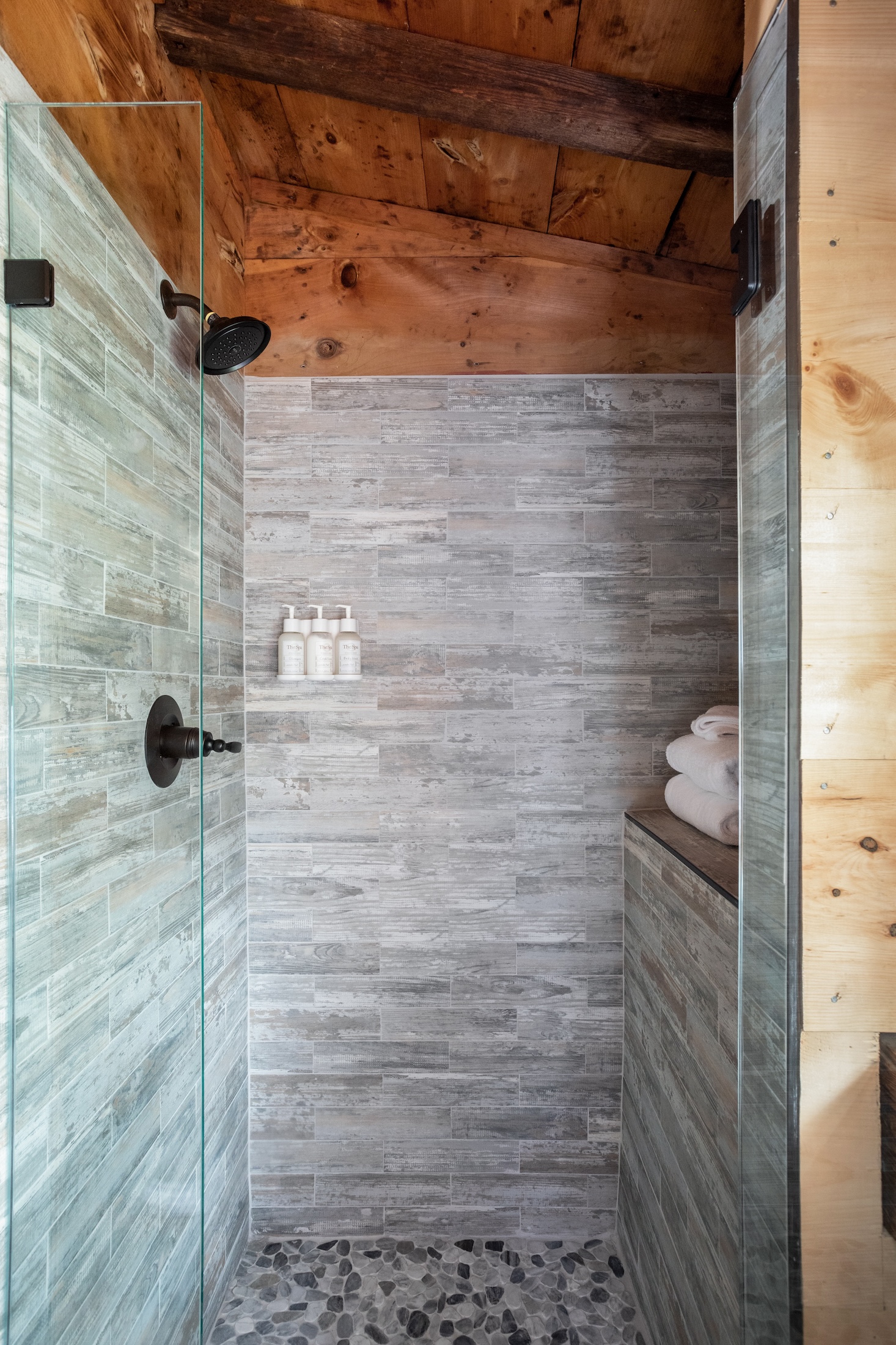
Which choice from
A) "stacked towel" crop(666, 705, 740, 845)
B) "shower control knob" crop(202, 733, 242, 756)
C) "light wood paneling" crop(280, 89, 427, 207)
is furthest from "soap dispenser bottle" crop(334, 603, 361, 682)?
"light wood paneling" crop(280, 89, 427, 207)

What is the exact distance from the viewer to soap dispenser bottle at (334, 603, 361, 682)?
6.38 feet

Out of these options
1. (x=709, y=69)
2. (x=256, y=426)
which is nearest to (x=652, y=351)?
(x=709, y=69)

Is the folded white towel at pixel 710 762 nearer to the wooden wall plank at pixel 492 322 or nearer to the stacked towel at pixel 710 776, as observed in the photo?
the stacked towel at pixel 710 776

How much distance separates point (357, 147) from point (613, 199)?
628 millimetres

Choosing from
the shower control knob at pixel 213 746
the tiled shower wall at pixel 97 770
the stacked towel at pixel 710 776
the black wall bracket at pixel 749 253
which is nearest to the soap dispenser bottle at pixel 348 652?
the shower control knob at pixel 213 746

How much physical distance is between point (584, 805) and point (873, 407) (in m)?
1.32

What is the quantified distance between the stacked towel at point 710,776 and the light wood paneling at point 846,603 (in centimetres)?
54

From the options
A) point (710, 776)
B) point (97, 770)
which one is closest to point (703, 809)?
point (710, 776)

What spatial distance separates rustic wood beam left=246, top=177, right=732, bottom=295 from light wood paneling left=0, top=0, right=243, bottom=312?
1.28ft

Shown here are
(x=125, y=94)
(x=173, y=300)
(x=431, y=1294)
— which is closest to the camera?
(x=173, y=300)

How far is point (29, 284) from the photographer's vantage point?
2.66 ft

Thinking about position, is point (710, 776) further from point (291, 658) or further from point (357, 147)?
point (357, 147)

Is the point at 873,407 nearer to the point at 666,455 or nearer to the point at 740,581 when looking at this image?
the point at 740,581

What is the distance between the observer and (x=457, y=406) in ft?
6.57
